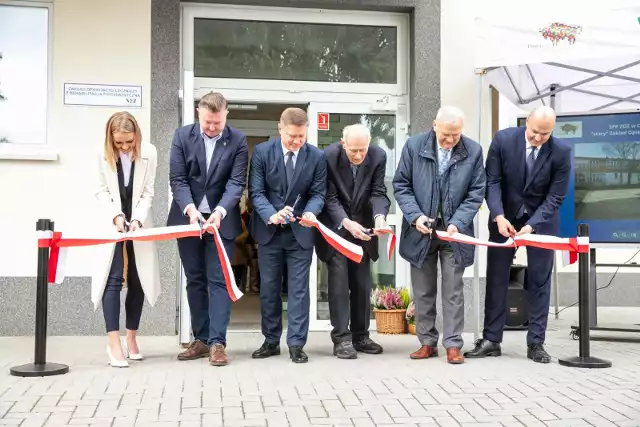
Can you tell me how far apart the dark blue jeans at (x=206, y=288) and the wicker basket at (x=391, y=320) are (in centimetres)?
206

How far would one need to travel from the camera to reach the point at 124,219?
19.9 feet

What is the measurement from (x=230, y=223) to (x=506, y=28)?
2.80 meters

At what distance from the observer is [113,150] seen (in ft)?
20.0

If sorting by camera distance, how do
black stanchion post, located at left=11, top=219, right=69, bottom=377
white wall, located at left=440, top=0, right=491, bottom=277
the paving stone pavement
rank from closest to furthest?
1. the paving stone pavement
2. black stanchion post, located at left=11, top=219, right=69, bottom=377
3. white wall, located at left=440, top=0, right=491, bottom=277

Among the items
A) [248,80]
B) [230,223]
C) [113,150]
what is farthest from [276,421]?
[248,80]

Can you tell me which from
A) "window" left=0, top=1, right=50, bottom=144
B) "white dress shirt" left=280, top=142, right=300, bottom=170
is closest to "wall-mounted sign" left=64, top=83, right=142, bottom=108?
"window" left=0, top=1, right=50, bottom=144

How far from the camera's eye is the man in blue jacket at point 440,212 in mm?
6312

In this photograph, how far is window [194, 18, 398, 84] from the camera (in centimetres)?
809

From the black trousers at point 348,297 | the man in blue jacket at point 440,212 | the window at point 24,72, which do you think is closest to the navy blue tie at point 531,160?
the man in blue jacket at point 440,212

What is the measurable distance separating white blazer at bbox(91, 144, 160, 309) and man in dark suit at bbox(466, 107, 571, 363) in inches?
96.8

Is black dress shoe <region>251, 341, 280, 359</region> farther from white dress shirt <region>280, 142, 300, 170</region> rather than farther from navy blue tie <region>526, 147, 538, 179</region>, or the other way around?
navy blue tie <region>526, 147, 538, 179</region>

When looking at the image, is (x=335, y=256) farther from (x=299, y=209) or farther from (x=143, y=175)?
(x=143, y=175)

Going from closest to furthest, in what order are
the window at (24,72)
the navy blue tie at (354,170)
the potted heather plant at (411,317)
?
the navy blue tie at (354,170)
the window at (24,72)
the potted heather plant at (411,317)

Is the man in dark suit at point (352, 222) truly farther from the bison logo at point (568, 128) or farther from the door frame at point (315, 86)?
the bison logo at point (568, 128)
